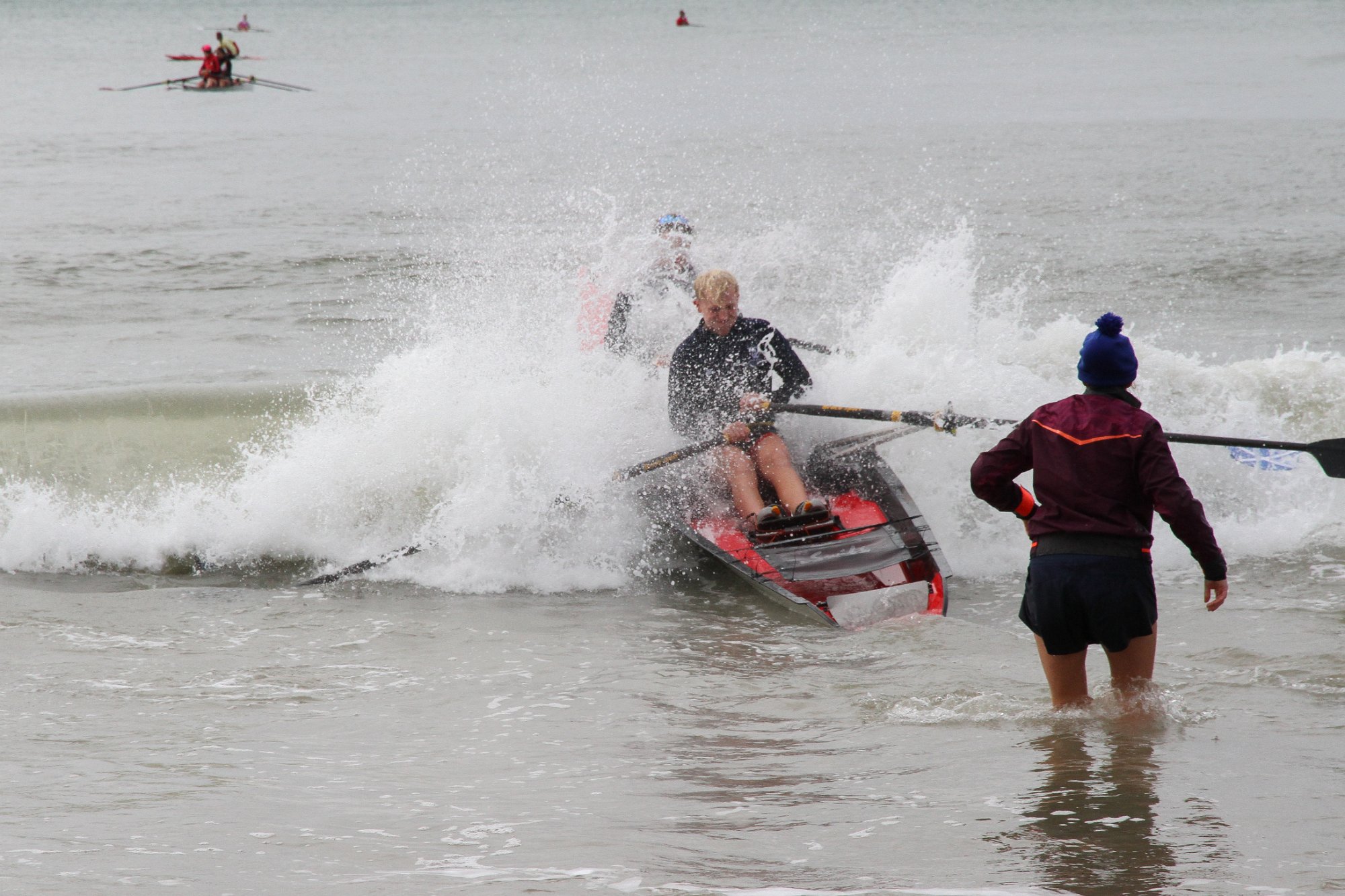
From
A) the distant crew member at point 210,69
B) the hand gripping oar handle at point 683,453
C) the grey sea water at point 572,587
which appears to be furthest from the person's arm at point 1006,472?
the distant crew member at point 210,69

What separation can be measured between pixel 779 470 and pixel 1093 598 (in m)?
2.92

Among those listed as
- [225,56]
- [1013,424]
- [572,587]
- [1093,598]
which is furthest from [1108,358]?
[225,56]

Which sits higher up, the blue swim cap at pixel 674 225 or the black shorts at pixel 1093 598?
the blue swim cap at pixel 674 225

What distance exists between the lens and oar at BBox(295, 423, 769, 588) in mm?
6770

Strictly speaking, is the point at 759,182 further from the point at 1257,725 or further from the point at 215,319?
the point at 1257,725

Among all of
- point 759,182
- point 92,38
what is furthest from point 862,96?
point 92,38

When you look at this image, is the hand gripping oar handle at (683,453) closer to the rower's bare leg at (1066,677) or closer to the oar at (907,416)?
the oar at (907,416)

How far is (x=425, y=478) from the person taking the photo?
789 centimetres

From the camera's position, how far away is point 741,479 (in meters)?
6.70

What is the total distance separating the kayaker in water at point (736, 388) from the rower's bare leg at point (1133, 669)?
2.52 metres

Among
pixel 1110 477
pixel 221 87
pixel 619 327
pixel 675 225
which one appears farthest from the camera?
pixel 221 87

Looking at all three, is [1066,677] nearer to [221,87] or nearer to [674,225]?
[674,225]

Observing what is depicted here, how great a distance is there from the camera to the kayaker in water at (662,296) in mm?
8469

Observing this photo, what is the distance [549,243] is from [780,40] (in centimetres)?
5068
